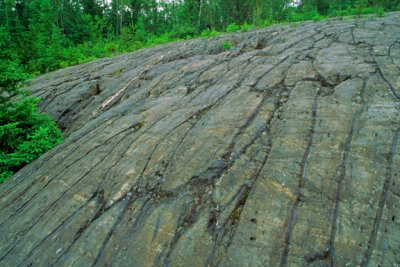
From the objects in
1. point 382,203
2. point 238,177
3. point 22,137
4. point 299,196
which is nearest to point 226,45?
point 238,177

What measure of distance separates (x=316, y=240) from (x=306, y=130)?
1.81 m

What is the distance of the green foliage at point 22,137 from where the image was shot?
5805mm

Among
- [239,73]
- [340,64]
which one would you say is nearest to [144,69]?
[239,73]

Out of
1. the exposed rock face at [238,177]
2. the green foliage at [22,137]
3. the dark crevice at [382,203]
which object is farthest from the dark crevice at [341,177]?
the green foliage at [22,137]

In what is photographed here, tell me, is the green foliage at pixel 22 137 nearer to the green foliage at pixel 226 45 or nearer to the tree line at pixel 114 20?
the tree line at pixel 114 20

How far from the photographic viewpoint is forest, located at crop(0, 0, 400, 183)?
6.21m

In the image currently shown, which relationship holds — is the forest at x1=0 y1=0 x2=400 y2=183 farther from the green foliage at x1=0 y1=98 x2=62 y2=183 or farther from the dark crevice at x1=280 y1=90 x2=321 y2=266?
the dark crevice at x1=280 y1=90 x2=321 y2=266

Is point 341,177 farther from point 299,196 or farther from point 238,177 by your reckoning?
point 238,177

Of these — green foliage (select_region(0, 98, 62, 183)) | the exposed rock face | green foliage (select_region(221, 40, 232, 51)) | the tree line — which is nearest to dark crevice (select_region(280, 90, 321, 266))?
the exposed rock face

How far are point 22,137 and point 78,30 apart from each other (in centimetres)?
2642

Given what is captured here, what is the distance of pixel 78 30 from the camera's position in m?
28.5

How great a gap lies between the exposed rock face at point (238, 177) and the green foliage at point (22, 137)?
1.84 feet

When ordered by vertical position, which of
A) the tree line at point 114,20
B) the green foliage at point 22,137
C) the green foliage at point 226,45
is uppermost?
the tree line at point 114,20

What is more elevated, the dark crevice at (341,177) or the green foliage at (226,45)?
the green foliage at (226,45)
